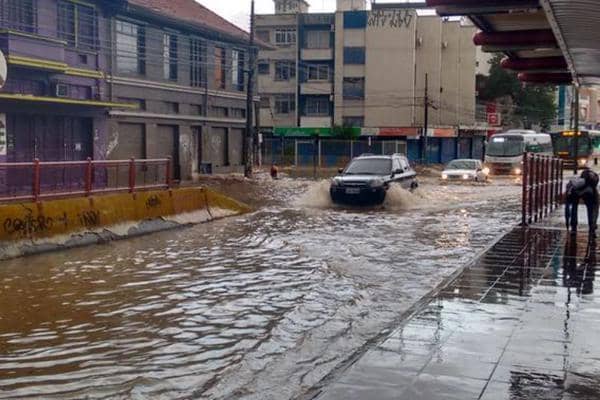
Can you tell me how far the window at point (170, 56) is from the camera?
3741 centimetres

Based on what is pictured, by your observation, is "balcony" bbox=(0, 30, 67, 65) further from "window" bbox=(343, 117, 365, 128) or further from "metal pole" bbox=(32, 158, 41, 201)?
"window" bbox=(343, 117, 365, 128)

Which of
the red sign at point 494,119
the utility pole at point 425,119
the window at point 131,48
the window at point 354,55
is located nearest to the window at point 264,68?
the window at point 354,55

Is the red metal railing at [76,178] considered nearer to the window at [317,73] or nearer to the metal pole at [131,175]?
the metal pole at [131,175]

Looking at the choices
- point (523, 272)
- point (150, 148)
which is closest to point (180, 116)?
point (150, 148)

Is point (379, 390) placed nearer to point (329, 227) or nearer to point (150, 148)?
point (329, 227)

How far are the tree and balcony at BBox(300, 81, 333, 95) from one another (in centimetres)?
2104

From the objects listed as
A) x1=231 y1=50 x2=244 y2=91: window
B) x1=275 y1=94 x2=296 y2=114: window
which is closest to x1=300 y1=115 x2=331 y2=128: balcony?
x1=275 y1=94 x2=296 y2=114: window

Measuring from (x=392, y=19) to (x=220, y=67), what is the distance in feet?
91.8

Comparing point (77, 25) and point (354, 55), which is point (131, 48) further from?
point (354, 55)

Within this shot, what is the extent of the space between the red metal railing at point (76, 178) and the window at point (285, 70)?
51721mm

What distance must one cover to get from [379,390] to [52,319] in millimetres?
4605

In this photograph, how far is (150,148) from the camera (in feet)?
119

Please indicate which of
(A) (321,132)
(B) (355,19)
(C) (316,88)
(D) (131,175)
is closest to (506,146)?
(A) (321,132)

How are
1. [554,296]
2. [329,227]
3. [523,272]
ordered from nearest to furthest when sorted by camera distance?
[554,296], [523,272], [329,227]
